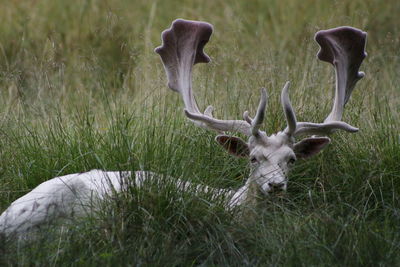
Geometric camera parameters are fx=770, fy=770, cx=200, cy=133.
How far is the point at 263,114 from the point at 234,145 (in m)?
0.44

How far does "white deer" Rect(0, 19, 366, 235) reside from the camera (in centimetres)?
474

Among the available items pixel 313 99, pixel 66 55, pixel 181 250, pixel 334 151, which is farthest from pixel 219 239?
pixel 66 55

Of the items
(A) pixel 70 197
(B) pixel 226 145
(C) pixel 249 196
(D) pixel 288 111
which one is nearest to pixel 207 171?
(B) pixel 226 145

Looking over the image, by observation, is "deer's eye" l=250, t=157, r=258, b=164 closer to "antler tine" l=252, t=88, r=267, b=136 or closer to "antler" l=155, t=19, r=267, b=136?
"antler tine" l=252, t=88, r=267, b=136

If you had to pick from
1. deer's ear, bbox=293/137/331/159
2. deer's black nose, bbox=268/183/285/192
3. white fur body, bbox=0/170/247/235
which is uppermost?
Result: deer's ear, bbox=293/137/331/159

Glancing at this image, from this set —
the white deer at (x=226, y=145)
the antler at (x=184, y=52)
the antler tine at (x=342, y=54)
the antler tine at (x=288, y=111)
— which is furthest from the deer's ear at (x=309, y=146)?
the antler at (x=184, y=52)

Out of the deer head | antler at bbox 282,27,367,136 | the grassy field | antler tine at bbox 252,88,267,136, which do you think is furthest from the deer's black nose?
antler at bbox 282,27,367,136

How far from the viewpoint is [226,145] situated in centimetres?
526

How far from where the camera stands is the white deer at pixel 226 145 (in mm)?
4742

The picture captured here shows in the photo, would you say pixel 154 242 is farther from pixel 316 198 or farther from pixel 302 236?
pixel 316 198

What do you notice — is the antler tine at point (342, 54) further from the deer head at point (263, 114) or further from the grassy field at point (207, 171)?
the grassy field at point (207, 171)

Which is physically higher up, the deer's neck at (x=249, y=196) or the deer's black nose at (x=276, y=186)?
the deer's black nose at (x=276, y=186)

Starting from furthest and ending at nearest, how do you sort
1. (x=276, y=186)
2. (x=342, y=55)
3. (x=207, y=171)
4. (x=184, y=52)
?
(x=184, y=52) → (x=342, y=55) → (x=207, y=171) → (x=276, y=186)

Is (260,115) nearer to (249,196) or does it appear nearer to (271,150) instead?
(271,150)
